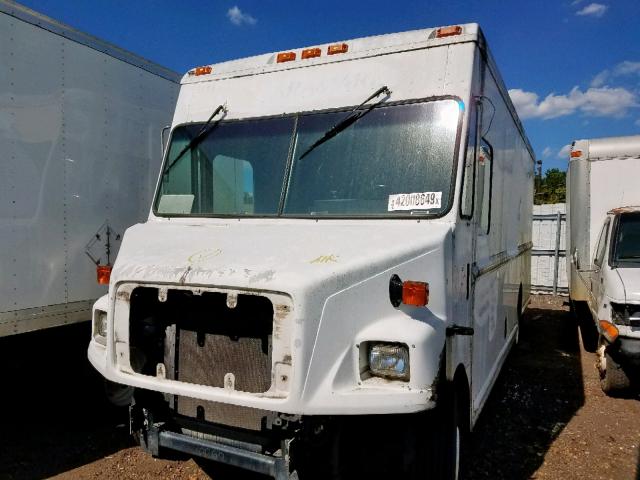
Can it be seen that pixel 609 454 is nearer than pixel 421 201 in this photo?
No

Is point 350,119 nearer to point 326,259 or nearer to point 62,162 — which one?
point 326,259

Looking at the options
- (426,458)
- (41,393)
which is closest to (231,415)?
(426,458)

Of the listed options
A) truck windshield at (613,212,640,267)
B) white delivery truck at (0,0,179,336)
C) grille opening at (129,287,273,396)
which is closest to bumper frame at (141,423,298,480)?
grille opening at (129,287,273,396)

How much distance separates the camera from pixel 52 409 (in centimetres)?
526

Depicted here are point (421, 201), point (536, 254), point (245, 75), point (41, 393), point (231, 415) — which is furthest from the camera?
point (536, 254)

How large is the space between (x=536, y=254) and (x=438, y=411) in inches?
506

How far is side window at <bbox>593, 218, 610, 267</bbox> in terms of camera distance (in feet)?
22.3

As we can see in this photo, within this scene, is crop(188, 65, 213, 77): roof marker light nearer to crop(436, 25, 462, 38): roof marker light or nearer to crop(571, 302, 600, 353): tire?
crop(436, 25, 462, 38): roof marker light

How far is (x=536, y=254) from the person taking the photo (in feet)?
47.6

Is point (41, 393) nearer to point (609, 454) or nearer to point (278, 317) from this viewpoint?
point (278, 317)

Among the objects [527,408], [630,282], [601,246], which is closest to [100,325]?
[527,408]

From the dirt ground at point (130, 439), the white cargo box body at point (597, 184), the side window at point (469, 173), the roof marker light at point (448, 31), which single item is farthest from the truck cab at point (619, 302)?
the roof marker light at point (448, 31)

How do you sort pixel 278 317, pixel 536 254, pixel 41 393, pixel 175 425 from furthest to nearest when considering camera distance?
pixel 536 254 → pixel 41 393 → pixel 175 425 → pixel 278 317

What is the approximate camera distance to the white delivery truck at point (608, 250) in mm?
5633
